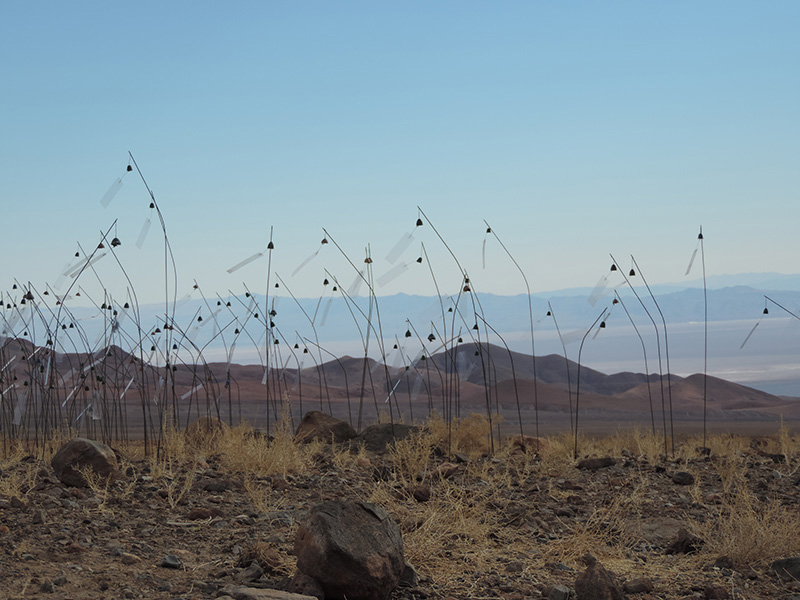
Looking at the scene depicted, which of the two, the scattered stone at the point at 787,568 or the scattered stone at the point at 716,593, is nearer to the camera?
the scattered stone at the point at 716,593

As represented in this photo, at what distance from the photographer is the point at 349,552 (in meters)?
4.49

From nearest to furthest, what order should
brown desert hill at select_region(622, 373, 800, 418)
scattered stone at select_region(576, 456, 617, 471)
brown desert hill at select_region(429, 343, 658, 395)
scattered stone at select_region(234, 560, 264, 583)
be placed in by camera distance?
scattered stone at select_region(234, 560, 264, 583) → scattered stone at select_region(576, 456, 617, 471) → brown desert hill at select_region(622, 373, 800, 418) → brown desert hill at select_region(429, 343, 658, 395)

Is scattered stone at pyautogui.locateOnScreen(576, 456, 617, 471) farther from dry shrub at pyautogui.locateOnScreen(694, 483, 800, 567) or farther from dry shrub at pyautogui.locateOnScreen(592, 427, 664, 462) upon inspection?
dry shrub at pyautogui.locateOnScreen(694, 483, 800, 567)

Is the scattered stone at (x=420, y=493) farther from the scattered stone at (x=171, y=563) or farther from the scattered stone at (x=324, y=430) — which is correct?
the scattered stone at (x=324, y=430)

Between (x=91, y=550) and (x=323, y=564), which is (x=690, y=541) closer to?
(x=323, y=564)

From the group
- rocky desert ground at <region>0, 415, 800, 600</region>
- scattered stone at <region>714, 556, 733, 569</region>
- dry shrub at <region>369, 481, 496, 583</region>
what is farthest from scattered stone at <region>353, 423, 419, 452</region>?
scattered stone at <region>714, 556, 733, 569</region>

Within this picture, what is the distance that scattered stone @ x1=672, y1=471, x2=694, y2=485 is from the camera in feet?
29.5

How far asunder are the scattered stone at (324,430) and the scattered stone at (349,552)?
7.27m

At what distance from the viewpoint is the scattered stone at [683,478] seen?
900cm

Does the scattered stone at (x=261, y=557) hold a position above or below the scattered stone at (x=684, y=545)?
above

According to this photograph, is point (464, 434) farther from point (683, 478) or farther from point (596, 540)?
point (596, 540)

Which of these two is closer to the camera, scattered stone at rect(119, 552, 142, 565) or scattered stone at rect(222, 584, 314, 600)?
scattered stone at rect(222, 584, 314, 600)

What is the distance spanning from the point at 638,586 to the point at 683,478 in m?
4.15

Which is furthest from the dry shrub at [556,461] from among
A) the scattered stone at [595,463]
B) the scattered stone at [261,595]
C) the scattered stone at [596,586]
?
the scattered stone at [261,595]
